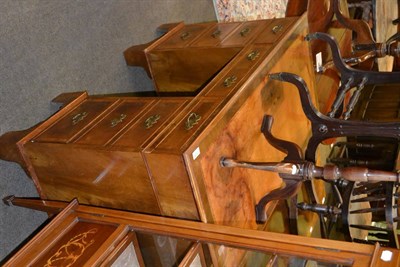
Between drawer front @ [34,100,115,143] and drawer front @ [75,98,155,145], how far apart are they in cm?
5

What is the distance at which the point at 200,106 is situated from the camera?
1.56 metres

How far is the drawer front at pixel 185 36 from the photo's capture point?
7.43 feet

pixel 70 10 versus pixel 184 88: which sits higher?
pixel 70 10

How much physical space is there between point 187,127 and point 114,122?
33cm

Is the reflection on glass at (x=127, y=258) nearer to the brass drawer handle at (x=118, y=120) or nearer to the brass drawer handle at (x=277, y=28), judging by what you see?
the brass drawer handle at (x=118, y=120)

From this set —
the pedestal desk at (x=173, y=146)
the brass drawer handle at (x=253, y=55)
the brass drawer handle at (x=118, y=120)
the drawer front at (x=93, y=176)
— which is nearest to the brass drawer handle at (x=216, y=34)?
the pedestal desk at (x=173, y=146)

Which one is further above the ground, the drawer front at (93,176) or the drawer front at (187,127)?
the drawer front at (187,127)

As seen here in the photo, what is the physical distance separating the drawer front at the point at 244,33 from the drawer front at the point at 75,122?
0.66 meters

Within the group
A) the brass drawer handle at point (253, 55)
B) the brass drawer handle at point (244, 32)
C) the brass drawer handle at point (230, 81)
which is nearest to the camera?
the brass drawer handle at point (230, 81)

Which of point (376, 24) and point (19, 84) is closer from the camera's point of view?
point (19, 84)

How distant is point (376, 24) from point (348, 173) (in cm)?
214

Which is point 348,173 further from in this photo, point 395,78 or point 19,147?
point 19,147

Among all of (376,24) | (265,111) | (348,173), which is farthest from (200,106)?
(376,24)

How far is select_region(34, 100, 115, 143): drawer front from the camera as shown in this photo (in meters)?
1.64
